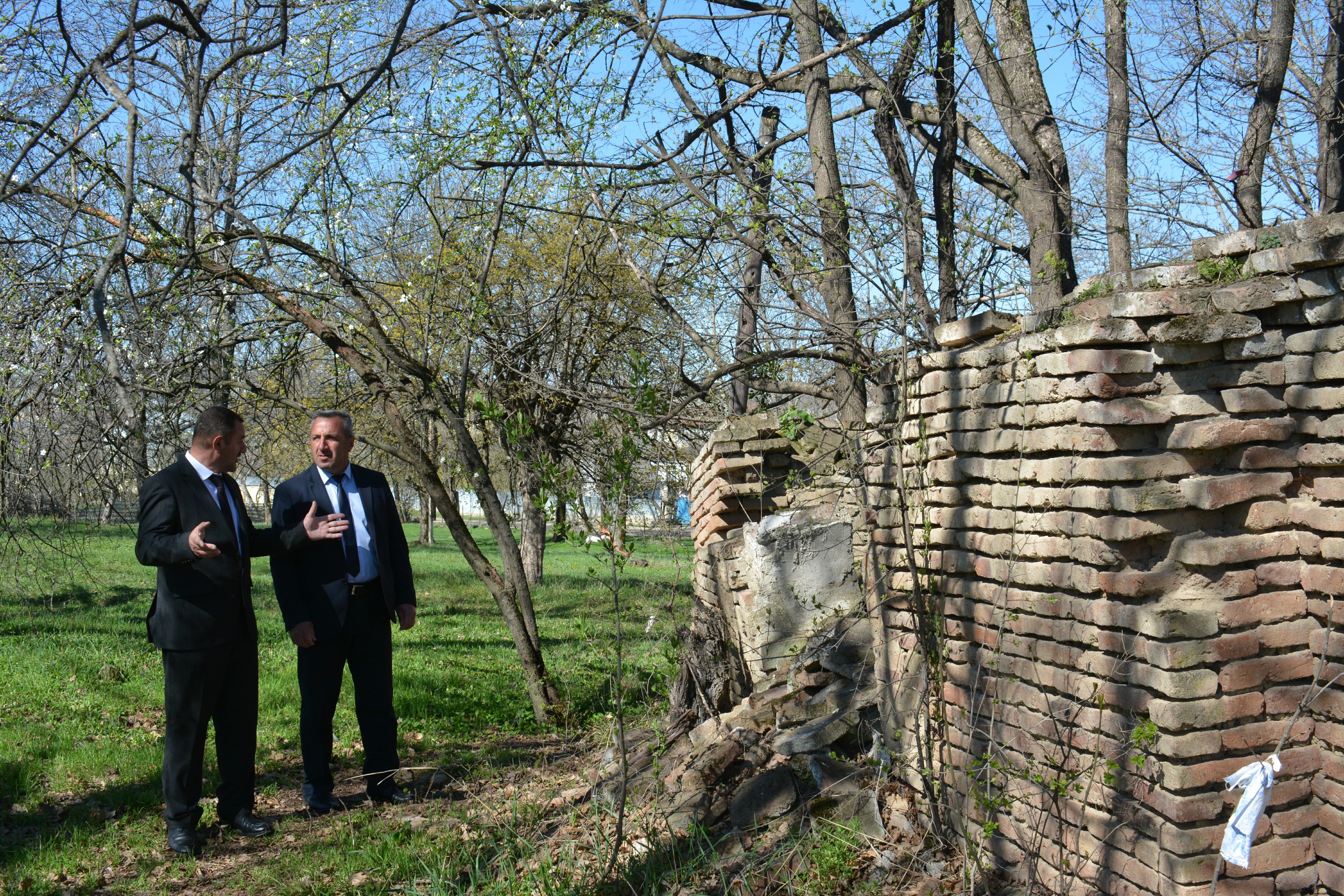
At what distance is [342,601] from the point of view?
511cm

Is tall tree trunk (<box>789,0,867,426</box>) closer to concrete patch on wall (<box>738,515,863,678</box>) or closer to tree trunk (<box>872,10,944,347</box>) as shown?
tree trunk (<box>872,10,944,347</box>)

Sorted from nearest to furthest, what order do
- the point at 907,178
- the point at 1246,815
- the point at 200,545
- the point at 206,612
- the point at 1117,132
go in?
1. the point at 1246,815
2. the point at 200,545
3. the point at 206,612
4. the point at 907,178
5. the point at 1117,132

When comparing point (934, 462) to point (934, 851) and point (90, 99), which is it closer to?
point (934, 851)

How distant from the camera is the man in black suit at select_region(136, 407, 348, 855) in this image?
456cm

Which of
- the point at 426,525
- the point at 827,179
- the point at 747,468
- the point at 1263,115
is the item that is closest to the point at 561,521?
the point at 747,468

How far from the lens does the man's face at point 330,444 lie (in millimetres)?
5234

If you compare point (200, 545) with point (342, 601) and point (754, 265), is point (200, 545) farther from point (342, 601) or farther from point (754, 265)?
point (754, 265)

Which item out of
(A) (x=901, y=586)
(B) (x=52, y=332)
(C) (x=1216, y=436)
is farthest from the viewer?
(B) (x=52, y=332)

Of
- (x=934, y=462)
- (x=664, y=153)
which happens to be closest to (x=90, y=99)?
(x=664, y=153)

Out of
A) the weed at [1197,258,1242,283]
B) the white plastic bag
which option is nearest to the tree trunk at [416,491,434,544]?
the weed at [1197,258,1242,283]

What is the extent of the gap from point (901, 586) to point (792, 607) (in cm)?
175

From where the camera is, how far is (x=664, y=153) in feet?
23.9

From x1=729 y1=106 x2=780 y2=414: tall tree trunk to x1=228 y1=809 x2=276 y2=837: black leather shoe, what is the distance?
12.4 feet

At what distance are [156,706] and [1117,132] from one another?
817 cm
